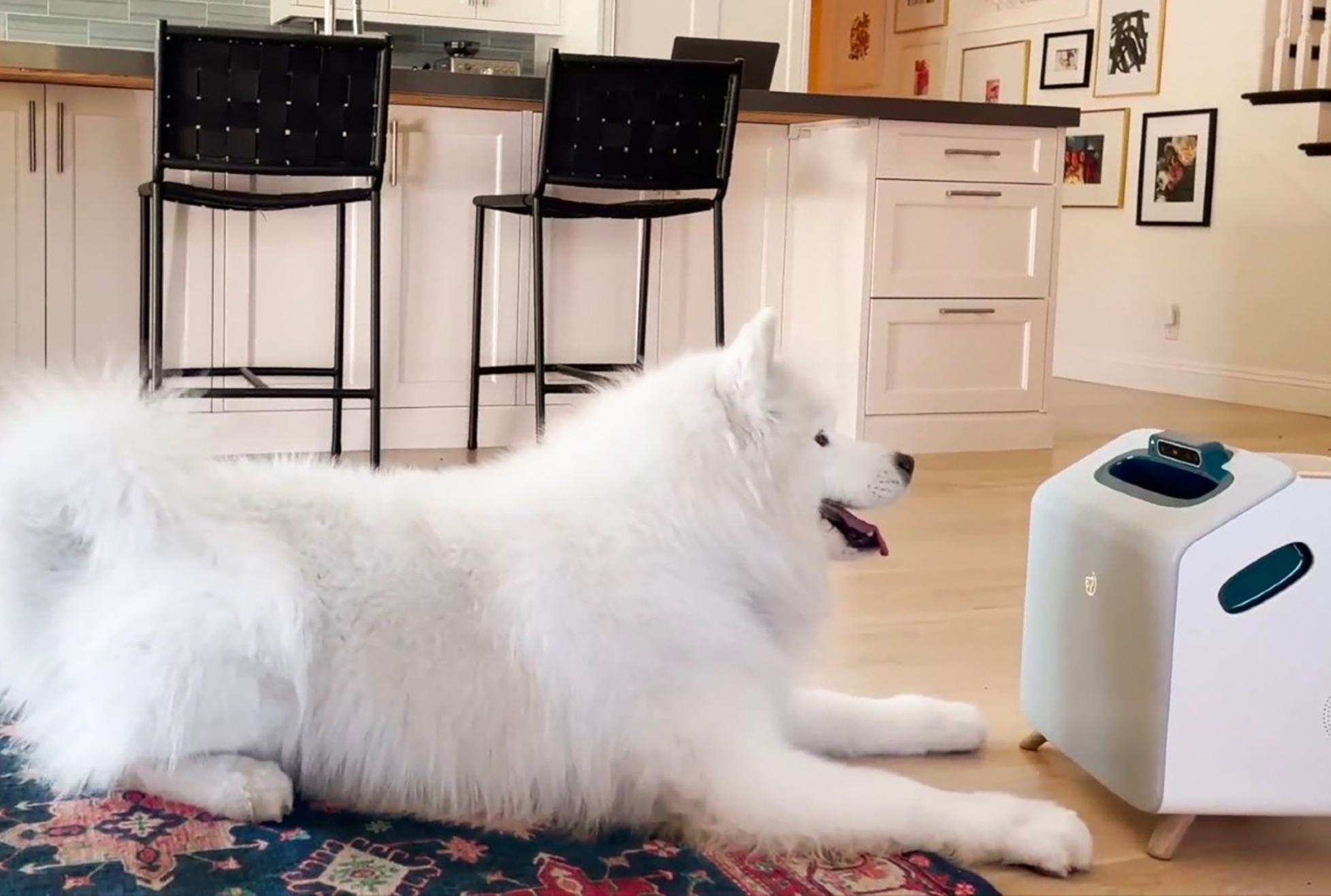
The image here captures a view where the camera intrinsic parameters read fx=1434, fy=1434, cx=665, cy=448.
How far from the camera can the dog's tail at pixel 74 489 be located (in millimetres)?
1503

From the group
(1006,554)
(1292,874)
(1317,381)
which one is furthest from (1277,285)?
(1292,874)

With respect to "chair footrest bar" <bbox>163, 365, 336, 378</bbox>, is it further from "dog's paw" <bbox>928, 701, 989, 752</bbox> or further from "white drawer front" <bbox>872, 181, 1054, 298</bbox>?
"dog's paw" <bbox>928, 701, 989, 752</bbox>

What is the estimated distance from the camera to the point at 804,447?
1.62 m

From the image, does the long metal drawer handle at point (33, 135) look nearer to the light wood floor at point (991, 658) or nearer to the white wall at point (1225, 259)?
the light wood floor at point (991, 658)

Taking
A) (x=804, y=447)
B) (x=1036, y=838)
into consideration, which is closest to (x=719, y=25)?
(x=804, y=447)

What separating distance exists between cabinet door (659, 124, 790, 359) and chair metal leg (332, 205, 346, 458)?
103 centimetres

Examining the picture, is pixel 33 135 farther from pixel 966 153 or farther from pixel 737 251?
pixel 966 153

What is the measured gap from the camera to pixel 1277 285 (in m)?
5.77

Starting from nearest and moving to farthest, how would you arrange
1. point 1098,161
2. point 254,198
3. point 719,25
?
point 254,198 → point 719,25 → point 1098,161

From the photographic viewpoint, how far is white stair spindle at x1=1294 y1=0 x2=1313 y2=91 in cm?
561

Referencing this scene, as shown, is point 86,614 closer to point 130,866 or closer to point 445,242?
point 130,866

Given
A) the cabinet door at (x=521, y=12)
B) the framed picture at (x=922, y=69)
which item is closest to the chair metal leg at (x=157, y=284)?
the cabinet door at (x=521, y=12)

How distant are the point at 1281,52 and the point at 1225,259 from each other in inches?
33.5

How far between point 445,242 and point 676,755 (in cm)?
284
